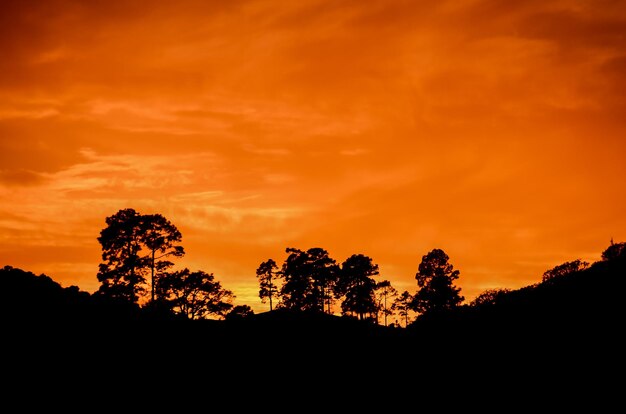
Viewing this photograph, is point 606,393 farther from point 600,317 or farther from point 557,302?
point 557,302

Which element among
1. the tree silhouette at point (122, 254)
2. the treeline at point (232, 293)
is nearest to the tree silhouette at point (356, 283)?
the treeline at point (232, 293)

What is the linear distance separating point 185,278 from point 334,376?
4021 cm

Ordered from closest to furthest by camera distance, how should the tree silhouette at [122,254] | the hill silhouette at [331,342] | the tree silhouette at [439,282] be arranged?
the hill silhouette at [331,342] < the tree silhouette at [122,254] < the tree silhouette at [439,282]

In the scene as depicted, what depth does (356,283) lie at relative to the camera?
7788 cm

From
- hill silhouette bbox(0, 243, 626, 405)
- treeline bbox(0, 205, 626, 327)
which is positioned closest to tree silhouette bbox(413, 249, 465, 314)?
treeline bbox(0, 205, 626, 327)

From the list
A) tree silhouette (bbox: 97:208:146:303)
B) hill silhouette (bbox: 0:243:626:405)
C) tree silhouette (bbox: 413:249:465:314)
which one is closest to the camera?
hill silhouette (bbox: 0:243:626:405)

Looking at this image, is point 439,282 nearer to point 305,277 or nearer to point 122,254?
point 305,277

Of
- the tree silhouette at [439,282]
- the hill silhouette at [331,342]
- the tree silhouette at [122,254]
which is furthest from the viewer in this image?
the tree silhouette at [439,282]

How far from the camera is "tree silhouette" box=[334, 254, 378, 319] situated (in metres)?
76.8

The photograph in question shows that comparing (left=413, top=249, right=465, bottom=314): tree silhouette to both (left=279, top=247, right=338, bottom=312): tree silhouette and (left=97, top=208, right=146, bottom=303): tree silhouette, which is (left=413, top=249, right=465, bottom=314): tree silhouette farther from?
(left=97, top=208, right=146, bottom=303): tree silhouette

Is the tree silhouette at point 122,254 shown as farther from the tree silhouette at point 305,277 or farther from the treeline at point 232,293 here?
the tree silhouette at point 305,277

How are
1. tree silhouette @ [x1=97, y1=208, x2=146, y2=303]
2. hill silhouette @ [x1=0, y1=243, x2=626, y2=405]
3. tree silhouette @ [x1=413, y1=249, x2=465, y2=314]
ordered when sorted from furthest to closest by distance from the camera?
1. tree silhouette @ [x1=413, y1=249, x2=465, y2=314]
2. tree silhouette @ [x1=97, y1=208, x2=146, y2=303]
3. hill silhouette @ [x1=0, y1=243, x2=626, y2=405]

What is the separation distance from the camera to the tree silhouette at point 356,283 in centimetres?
7681

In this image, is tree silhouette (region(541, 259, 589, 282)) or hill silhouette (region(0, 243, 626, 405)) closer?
hill silhouette (region(0, 243, 626, 405))
